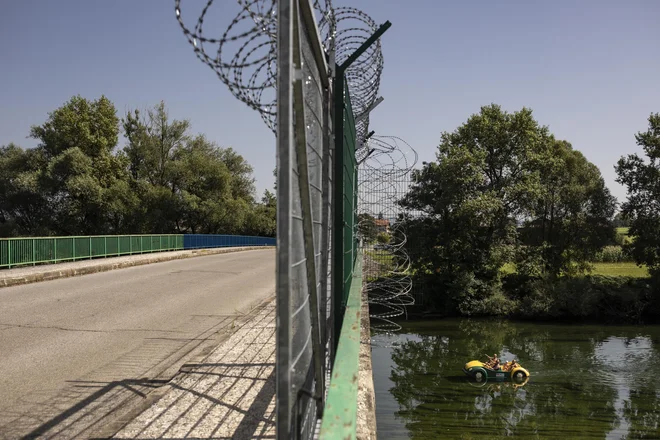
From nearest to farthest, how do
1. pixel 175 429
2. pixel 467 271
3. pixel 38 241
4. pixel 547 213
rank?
pixel 175 429
pixel 38 241
pixel 467 271
pixel 547 213

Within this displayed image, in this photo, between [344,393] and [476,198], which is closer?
[344,393]

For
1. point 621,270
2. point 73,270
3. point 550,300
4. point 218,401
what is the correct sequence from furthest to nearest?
point 621,270, point 550,300, point 73,270, point 218,401

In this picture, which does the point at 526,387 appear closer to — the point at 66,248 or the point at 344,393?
the point at 66,248

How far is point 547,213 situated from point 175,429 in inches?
1637

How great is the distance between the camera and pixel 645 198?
118 ft

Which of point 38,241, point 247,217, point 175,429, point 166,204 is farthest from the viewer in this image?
point 247,217

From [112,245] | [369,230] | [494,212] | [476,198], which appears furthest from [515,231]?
[369,230]

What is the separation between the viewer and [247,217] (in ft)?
167

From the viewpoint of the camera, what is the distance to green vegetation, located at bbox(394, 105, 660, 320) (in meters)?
34.4

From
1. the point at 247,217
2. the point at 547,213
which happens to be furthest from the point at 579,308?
the point at 247,217

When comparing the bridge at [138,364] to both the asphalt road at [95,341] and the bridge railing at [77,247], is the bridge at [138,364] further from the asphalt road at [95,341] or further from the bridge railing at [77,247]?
the bridge railing at [77,247]

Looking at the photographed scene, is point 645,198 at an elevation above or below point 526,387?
above

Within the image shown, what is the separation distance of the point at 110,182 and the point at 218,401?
4083 cm

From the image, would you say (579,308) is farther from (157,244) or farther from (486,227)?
(157,244)
